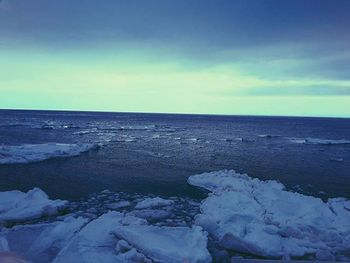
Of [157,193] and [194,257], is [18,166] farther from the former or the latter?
[194,257]

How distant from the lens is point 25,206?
13062mm

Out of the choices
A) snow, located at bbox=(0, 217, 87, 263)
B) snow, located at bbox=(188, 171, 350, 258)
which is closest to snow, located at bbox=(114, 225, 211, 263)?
snow, located at bbox=(188, 171, 350, 258)

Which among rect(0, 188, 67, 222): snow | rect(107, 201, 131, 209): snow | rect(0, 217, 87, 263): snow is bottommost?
rect(107, 201, 131, 209): snow

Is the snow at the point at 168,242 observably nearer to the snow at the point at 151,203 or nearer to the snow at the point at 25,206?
the snow at the point at 151,203

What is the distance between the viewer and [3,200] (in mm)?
13797

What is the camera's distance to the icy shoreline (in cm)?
962

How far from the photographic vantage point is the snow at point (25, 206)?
40.1 feet

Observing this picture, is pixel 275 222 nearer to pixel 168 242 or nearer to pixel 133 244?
pixel 168 242

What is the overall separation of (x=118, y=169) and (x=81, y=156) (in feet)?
20.0

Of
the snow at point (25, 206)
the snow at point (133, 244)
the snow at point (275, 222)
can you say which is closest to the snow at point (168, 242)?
the snow at point (133, 244)

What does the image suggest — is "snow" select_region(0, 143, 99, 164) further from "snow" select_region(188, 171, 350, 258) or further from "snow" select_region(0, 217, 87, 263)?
"snow" select_region(188, 171, 350, 258)

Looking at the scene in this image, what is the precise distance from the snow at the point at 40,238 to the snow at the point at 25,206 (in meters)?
1.28

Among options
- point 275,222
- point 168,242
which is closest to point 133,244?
point 168,242

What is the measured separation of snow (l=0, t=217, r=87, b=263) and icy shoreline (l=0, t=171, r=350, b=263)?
3cm
